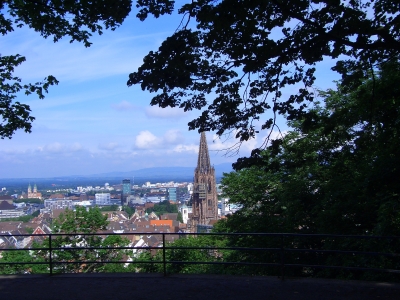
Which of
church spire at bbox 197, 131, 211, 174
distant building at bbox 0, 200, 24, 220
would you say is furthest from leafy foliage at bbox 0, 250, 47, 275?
church spire at bbox 197, 131, 211, 174

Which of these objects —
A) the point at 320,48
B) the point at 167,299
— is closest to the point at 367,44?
the point at 320,48

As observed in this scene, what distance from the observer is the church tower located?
152 feet

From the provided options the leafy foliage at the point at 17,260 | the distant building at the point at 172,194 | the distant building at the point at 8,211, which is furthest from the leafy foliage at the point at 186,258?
the distant building at the point at 172,194

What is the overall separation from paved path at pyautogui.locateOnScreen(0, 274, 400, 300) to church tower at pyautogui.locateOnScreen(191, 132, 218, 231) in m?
35.8

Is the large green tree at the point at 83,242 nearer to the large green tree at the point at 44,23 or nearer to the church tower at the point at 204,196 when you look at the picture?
the large green tree at the point at 44,23

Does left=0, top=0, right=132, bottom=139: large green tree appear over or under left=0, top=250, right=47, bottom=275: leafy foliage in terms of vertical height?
over

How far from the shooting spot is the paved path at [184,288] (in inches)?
329

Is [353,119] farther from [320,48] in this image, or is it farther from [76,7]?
[76,7]

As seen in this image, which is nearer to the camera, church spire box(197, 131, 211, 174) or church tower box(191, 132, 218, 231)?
church spire box(197, 131, 211, 174)

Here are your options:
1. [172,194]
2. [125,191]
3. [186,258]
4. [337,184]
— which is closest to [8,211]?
[186,258]

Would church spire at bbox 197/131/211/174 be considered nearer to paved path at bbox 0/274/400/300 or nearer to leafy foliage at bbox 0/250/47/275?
leafy foliage at bbox 0/250/47/275

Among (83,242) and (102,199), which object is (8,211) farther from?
(102,199)

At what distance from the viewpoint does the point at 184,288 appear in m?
9.03

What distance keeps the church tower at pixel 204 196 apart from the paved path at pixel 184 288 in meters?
35.8
